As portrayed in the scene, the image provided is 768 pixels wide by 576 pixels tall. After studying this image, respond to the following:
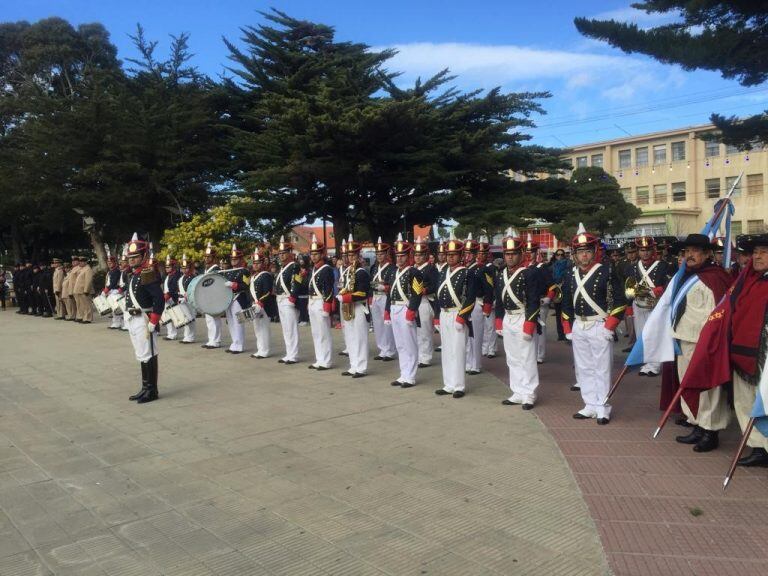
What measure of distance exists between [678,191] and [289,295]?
55.5 metres

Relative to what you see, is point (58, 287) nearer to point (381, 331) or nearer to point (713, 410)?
point (381, 331)

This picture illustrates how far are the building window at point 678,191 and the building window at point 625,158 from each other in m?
4.91

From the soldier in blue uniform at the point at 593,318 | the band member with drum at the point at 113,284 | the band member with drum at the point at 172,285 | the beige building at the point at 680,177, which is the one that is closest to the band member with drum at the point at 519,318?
the soldier in blue uniform at the point at 593,318

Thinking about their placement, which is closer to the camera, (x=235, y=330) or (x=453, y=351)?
(x=453, y=351)

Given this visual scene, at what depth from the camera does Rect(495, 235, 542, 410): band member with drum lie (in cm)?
750

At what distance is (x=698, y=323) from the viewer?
6.03 m

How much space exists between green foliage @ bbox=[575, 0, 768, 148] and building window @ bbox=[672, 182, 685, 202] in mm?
52567

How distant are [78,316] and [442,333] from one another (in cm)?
1565

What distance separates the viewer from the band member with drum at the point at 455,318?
8.20 metres

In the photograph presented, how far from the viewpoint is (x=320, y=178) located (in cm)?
1956

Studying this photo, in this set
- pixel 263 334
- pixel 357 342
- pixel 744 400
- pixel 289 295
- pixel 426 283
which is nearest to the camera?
pixel 744 400

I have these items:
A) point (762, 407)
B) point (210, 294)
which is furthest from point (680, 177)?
point (762, 407)

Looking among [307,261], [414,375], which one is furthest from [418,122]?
[414,375]

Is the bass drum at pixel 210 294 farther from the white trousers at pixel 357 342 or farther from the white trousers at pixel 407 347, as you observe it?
the white trousers at pixel 407 347
